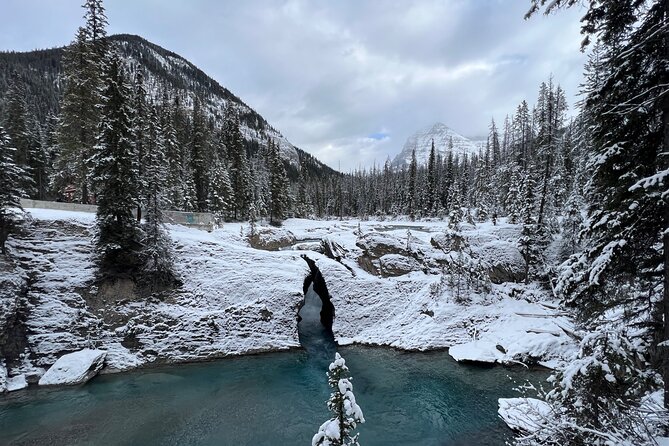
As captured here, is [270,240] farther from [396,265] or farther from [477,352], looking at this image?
[477,352]

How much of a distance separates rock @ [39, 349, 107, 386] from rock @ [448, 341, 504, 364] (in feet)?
74.5

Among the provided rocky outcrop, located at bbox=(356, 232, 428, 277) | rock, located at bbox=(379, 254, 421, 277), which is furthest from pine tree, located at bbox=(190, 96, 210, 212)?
rock, located at bbox=(379, 254, 421, 277)

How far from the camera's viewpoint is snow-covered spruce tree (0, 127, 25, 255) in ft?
61.6

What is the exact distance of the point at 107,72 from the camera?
2319cm

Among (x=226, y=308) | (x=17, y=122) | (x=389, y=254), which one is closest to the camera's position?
(x=226, y=308)

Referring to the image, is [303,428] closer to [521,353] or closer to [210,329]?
[210,329]

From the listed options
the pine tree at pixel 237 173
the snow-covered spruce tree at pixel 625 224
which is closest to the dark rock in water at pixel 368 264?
the snow-covered spruce tree at pixel 625 224

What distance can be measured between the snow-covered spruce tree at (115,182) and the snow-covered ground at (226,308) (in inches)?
81.9

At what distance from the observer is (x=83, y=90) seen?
91.8 ft

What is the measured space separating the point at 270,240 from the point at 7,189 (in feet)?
76.3

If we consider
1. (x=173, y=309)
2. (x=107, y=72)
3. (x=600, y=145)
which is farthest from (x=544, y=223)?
(x=107, y=72)

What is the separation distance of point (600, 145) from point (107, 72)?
29.4 metres

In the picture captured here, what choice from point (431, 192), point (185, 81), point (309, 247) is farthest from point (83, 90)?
point (185, 81)

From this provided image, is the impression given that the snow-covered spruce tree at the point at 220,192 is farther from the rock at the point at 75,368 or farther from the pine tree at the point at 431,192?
the pine tree at the point at 431,192
